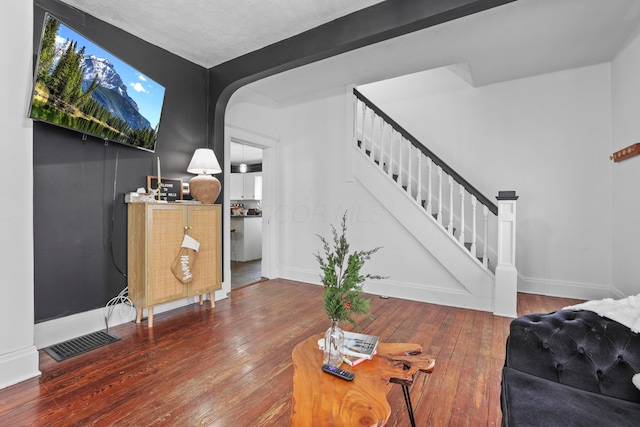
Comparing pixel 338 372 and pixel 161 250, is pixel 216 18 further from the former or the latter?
pixel 338 372

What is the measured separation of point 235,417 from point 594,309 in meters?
1.91

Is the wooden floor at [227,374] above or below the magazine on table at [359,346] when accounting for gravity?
below

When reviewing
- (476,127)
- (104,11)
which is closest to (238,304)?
(104,11)

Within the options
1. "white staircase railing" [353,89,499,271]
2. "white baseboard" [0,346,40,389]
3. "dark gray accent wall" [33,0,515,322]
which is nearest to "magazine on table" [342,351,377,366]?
"white baseboard" [0,346,40,389]

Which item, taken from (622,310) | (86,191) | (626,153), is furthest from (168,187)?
(626,153)

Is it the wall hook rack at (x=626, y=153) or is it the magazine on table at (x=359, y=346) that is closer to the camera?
the magazine on table at (x=359, y=346)

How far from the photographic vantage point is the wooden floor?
167cm

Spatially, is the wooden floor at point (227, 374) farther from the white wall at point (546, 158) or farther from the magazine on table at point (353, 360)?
the white wall at point (546, 158)

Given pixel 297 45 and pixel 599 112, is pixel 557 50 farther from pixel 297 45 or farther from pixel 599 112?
pixel 297 45

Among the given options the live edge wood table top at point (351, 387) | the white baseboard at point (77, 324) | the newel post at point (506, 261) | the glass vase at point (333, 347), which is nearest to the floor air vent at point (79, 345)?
the white baseboard at point (77, 324)

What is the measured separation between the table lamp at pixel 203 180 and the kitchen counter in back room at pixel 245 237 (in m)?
3.29

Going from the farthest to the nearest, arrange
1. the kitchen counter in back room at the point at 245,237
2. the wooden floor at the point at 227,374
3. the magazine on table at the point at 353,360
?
the kitchen counter in back room at the point at 245,237 → the wooden floor at the point at 227,374 → the magazine on table at the point at 353,360

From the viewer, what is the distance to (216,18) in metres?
2.83

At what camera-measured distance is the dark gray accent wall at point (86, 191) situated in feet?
8.17
